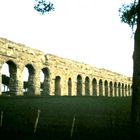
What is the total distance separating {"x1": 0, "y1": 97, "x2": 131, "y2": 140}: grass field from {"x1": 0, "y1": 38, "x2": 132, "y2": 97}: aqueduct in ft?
21.0

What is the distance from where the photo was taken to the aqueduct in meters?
25.1

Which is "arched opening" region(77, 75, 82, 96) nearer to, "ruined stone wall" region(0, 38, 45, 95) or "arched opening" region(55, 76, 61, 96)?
"arched opening" region(55, 76, 61, 96)

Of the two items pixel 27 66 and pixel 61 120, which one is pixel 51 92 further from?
pixel 61 120

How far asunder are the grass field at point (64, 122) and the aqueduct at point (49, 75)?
6.39 meters

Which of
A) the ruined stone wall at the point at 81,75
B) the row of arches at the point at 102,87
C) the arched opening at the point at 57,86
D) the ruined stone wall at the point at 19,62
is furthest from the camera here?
the row of arches at the point at 102,87

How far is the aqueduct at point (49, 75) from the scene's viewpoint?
→ 2514 centimetres

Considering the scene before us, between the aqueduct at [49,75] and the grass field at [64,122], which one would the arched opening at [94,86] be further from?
the grass field at [64,122]

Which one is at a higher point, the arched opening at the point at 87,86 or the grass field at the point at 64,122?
the arched opening at the point at 87,86

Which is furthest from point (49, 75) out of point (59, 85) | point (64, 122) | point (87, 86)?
point (64, 122)

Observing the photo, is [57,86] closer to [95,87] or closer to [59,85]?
[59,85]

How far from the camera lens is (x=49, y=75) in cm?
3039

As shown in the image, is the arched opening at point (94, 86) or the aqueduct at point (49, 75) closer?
the aqueduct at point (49, 75)

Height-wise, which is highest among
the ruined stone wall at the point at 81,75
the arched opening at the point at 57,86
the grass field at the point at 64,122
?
the ruined stone wall at the point at 81,75

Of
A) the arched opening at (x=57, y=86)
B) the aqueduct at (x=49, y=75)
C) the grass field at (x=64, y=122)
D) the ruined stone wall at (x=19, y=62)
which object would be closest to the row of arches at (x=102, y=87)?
the aqueduct at (x=49, y=75)
